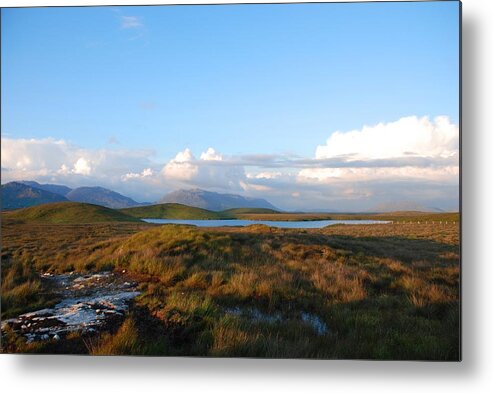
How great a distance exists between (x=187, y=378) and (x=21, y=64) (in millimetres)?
4065

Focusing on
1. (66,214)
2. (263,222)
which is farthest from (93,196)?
(263,222)

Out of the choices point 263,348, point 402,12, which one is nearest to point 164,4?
point 402,12

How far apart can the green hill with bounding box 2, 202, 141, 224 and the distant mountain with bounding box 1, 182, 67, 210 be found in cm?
6

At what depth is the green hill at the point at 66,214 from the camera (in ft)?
14.7

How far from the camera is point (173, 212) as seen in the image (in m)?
4.68

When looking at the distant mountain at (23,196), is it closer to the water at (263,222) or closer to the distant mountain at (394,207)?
the water at (263,222)

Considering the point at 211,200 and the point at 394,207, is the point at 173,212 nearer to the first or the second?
the point at 211,200

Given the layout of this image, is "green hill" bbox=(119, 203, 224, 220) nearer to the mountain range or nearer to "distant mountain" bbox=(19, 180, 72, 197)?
the mountain range

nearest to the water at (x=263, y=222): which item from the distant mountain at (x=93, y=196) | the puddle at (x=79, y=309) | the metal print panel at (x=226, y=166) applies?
the metal print panel at (x=226, y=166)

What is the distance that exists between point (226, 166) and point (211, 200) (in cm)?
43

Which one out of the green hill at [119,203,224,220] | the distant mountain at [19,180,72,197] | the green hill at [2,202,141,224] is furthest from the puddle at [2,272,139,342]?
the distant mountain at [19,180,72,197]

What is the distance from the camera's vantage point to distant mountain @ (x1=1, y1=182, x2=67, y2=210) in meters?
4.43

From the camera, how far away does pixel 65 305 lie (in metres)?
4.29

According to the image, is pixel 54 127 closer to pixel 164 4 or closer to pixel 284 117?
pixel 164 4
